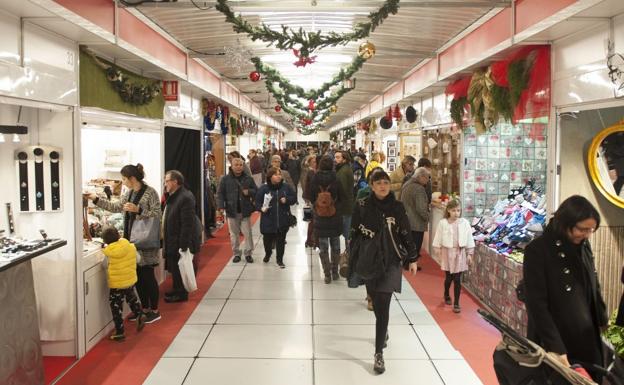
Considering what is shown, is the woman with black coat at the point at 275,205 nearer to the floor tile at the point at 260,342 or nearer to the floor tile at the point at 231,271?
the floor tile at the point at 231,271

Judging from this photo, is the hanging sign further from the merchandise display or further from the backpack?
the merchandise display

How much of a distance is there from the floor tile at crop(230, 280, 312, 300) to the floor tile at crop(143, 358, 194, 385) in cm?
188

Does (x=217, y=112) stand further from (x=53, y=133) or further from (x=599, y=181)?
(x=599, y=181)

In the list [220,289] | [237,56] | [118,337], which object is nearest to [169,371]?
[118,337]

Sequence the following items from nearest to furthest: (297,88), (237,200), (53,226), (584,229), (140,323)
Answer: (584,229) < (53,226) < (140,323) < (237,200) < (297,88)

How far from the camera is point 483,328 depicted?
5.37 meters

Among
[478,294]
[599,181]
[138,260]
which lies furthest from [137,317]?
[599,181]

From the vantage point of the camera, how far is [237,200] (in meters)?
8.05

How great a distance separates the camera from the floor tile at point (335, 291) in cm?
639

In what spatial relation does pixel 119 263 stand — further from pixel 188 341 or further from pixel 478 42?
pixel 478 42

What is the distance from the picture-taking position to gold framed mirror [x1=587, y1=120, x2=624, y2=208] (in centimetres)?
429

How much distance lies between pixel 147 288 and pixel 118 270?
2.27 feet

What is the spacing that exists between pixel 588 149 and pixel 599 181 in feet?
0.94

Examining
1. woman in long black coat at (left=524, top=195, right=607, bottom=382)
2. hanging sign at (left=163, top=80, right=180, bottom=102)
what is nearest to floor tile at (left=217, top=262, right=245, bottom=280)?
hanging sign at (left=163, top=80, right=180, bottom=102)
